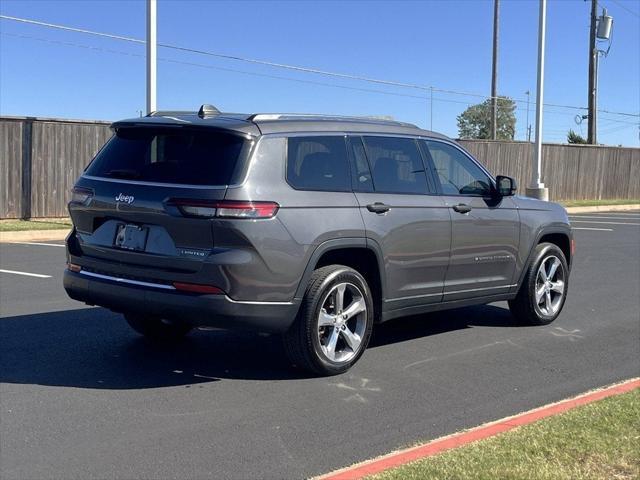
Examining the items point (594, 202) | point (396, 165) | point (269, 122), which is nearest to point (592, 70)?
point (594, 202)

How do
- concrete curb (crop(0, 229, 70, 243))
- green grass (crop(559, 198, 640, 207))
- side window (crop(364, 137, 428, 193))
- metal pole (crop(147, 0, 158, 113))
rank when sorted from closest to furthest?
1. side window (crop(364, 137, 428, 193))
2. concrete curb (crop(0, 229, 70, 243))
3. metal pole (crop(147, 0, 158, 113))
4. green grass (crop(559, 198, 640, 207))

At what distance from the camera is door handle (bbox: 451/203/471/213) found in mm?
7035

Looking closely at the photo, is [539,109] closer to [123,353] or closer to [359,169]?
[359,169]

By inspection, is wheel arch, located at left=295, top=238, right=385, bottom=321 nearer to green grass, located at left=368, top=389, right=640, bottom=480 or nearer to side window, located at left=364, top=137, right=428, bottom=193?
side window, located at left=364, top=137, right=428, bottom=193

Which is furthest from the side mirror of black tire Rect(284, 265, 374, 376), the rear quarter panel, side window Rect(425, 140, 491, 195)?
the rear quarter panel

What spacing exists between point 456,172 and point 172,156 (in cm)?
271

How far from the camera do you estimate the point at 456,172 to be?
7297 millimetres

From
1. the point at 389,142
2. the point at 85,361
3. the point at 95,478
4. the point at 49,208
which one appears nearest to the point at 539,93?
the point at 49,208

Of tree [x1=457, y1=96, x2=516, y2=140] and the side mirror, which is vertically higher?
tree [x1=457, y1=96, x2=516, y2=140]

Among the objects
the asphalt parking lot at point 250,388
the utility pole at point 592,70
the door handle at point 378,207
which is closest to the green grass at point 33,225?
the asphalt parking lot at point 250,388

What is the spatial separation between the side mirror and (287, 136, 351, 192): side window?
1.86 metres

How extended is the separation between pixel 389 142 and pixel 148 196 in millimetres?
2157

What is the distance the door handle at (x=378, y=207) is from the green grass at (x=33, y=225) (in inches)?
451

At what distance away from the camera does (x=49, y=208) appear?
1838cm
